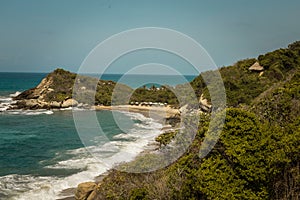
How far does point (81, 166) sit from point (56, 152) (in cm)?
411

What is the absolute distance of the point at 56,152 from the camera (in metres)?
18.5

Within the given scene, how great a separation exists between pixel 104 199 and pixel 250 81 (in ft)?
72.6

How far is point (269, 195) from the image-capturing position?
7082 mm

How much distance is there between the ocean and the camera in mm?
12609

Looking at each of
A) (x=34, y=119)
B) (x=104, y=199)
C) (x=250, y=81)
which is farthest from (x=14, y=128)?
(x=250, y=81)

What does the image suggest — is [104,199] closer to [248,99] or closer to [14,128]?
[248,99]

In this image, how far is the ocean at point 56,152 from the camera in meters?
12.6

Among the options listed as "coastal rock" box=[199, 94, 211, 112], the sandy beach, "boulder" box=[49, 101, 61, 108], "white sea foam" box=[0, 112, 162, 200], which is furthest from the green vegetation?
"white sea foam" box=[0, 112, 162, 200]

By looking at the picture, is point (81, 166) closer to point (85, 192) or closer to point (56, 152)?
point (56, 152)

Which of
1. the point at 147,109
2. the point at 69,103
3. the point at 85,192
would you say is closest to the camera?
the point at 85,192

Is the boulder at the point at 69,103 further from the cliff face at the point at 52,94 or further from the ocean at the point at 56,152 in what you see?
the ocean at the point at 56,152

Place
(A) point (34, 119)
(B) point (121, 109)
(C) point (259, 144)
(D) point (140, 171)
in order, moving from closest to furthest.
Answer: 1. (C) point (259, 144)
2. (D) point (140, 171)
3. (A) point (34, 119)
4. (B) point (121, 109)

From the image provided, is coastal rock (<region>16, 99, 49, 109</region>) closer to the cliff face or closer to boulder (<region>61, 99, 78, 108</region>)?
the cliff face

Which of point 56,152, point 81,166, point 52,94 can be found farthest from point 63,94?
point 81,166
